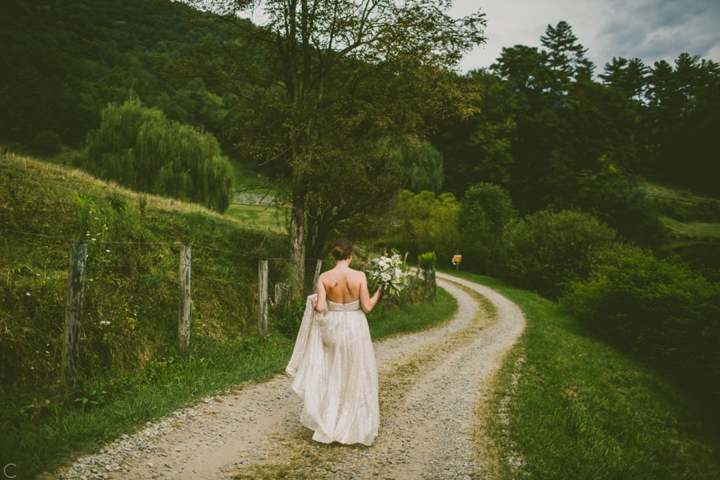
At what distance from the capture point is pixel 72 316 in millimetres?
5570

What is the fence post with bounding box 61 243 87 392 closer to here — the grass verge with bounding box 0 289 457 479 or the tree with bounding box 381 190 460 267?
the grass verge with bounding box 0 289 457 479

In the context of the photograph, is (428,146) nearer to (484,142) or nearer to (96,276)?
(484,142)

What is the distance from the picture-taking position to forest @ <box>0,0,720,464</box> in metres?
12.9

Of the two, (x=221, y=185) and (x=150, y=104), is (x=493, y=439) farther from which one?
(x=150, y=104)

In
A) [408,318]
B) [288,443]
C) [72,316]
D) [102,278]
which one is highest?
[102,278]

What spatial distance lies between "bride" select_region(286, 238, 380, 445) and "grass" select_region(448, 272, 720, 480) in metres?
1.66

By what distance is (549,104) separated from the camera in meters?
58.3

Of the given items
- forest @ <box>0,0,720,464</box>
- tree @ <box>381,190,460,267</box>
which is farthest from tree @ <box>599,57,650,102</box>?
tree @ <box>381,190,460,267</box>

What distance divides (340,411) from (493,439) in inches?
82.0

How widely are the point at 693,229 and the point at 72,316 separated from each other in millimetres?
65457

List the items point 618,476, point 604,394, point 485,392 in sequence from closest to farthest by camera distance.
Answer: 1. point 618,476
2. point 485,392
3. point 604,394

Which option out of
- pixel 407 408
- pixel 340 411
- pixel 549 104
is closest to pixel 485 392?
pixel 407 408

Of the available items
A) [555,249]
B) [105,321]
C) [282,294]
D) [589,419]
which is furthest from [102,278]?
[555,249]

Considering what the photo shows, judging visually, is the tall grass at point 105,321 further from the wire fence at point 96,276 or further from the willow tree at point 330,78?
the willow tree at point 330,78
